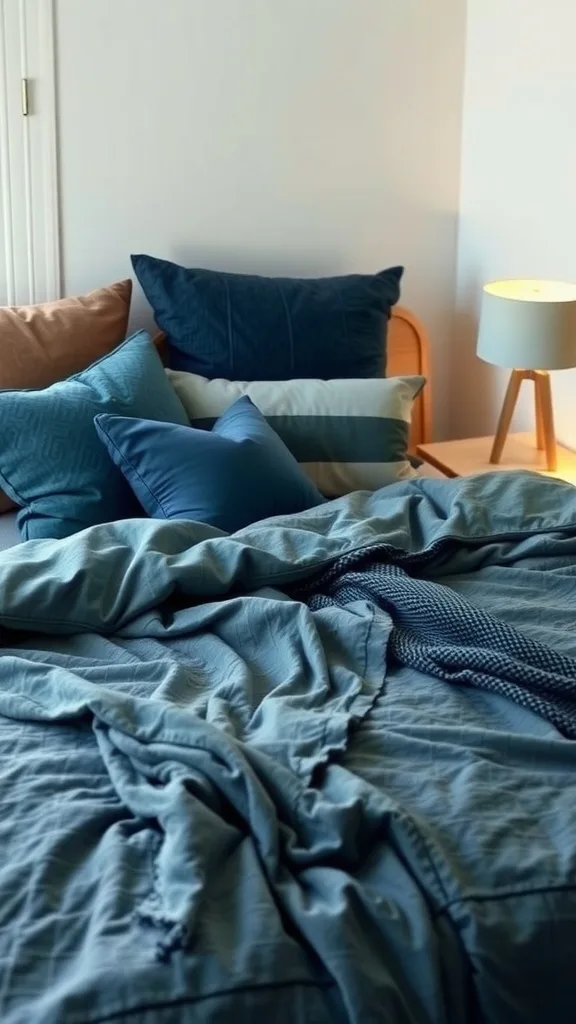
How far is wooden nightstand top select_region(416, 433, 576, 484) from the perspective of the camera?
8.32 ft

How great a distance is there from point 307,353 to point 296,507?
542 mm

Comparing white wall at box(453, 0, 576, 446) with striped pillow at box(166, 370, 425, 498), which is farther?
white wall at box(453, 0, 576, 446)

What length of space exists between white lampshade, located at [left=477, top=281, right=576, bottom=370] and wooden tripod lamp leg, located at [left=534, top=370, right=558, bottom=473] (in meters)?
0.10

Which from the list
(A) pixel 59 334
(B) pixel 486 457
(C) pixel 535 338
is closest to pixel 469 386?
(B) pixel 486 457

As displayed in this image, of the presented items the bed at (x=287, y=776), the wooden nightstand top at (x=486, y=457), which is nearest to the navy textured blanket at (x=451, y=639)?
the bed at (x=287, y=776)

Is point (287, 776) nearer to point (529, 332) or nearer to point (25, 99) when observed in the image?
point (529, 332)

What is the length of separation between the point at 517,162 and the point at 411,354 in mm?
509

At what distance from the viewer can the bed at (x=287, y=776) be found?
3.47ft

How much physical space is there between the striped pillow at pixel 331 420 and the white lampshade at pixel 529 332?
0.25 metres

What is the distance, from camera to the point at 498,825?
1.23 meters

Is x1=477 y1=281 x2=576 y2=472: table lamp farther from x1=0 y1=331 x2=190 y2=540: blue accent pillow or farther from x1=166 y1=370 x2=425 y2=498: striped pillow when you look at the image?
x1=0 y1=331 x2=190 y2=540: blue accent pillow

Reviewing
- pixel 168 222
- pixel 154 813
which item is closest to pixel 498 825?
pixel 154 813

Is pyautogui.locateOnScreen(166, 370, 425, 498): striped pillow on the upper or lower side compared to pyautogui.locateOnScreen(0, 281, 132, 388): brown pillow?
lower

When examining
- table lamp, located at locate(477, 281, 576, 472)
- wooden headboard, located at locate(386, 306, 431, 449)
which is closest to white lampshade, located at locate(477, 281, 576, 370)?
table lamp, located at locate(477, 281, 576, 472)
